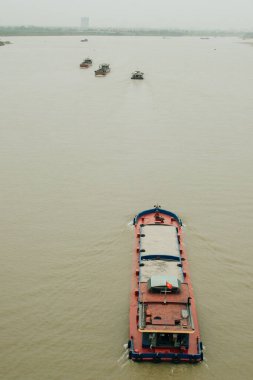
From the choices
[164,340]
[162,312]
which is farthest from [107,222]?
[164,340]

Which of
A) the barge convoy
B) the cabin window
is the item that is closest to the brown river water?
the barge convoy

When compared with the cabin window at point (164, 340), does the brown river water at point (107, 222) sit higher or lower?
higher

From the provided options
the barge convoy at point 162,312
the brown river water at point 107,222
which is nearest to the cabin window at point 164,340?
the barge convoy at point 162,312

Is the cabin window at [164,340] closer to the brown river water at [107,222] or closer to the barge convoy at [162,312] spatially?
the barge convoy at [162,312]

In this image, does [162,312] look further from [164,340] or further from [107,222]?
[107,222]

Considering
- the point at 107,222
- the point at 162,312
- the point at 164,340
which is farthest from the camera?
the point at 107,222

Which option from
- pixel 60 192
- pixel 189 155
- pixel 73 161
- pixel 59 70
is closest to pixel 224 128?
pixel 189 155

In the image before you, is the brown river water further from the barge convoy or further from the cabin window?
the cabin window
